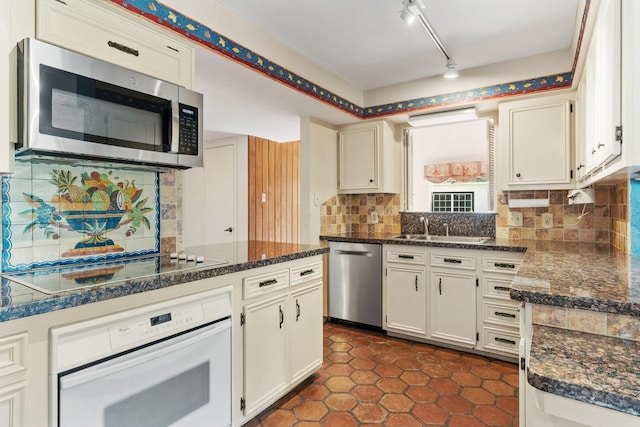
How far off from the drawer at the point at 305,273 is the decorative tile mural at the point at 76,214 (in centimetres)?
81

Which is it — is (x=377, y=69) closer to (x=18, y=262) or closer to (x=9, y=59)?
(x=9, y=59)

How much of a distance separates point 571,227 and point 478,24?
5.95 feet

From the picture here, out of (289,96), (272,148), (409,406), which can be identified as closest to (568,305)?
(409,406)

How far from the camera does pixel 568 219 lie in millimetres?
2850

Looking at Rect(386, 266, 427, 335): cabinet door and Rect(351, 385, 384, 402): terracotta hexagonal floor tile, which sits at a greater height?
Rect(386, 266, 427, 335): cabinet door

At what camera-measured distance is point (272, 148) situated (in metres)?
5.03

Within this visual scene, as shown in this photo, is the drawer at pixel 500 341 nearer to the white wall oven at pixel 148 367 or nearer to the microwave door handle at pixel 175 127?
the white wall oven at pixel 148 367

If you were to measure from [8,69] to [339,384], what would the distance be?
2.32m

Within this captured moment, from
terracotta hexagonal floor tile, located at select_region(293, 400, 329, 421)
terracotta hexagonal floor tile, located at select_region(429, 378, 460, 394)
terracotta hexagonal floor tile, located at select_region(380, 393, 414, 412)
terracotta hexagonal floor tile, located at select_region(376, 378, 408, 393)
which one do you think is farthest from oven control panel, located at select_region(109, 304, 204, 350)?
terracotta hexagonal floor tile, located at select_region(429, 378, 460, 394)

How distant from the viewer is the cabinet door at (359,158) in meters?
3.53

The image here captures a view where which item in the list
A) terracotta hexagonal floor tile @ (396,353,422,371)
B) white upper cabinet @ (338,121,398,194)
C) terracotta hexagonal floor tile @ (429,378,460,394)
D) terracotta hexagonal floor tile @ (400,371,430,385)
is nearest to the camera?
terracotta hexagonal floor tile @ (429,378,460,394)

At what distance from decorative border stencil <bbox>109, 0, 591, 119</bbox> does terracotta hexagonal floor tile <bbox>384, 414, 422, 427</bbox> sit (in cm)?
230

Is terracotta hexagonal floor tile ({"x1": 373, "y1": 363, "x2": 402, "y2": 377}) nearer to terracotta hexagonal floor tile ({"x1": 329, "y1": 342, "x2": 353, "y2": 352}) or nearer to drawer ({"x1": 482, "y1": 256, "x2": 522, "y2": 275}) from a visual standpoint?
terracotta hexagonal floor tile ({"x1": 329, "y1": 342, "x2": 353, "y2": 352})

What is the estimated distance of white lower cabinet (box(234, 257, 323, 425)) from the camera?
1.75 metres
